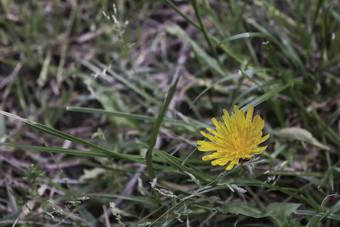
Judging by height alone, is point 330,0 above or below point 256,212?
above

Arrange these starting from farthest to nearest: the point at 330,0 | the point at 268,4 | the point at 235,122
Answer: the point at 268,4 < the point at 330,0 < the point at 235,122

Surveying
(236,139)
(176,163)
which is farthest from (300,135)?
(176,163)

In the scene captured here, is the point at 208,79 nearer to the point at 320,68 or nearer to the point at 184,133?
the point at 184,133

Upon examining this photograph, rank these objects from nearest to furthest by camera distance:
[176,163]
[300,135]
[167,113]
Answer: [176,163]
[300,135]
[167,113]

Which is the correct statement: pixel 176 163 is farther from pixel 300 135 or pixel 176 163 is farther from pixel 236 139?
pixel 300 135

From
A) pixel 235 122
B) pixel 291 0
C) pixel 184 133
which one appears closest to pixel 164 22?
pixel 291 0

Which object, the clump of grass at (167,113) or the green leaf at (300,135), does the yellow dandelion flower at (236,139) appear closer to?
the clump of grass at (167,113)

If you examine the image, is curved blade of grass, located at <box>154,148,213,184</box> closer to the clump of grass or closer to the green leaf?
the clump of grass

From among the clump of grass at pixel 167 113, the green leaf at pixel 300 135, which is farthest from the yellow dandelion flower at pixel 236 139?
the green leaf at pixel 300 135
